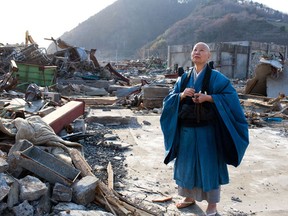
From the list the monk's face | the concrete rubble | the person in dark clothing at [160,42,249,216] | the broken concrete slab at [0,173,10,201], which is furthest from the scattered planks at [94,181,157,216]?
the monk's face

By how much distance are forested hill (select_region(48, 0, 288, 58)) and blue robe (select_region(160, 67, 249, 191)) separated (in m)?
62.8

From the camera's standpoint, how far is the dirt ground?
3.75 m

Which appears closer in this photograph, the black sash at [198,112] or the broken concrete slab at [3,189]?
the broken concrete slab at [3,189]

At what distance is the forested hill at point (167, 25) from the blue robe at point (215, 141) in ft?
206

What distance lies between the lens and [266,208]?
148 inches

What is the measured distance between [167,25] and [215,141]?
100543mm

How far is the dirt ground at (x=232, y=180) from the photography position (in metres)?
3.75

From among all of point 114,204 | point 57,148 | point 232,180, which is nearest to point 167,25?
point 232,180

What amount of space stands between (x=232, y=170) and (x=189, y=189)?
1.81 m

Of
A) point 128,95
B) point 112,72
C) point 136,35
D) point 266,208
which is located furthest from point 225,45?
point 136,35

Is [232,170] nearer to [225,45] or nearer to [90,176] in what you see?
[90,176]

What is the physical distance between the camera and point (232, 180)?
4.60 meters

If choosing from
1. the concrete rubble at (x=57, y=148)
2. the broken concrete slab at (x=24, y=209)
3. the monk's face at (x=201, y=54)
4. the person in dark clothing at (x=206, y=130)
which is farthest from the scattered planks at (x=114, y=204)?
the monk's face at (x=201, y=54)

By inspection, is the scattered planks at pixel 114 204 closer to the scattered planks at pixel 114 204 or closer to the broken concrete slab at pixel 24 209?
the scattered planks at pixel 114 204
